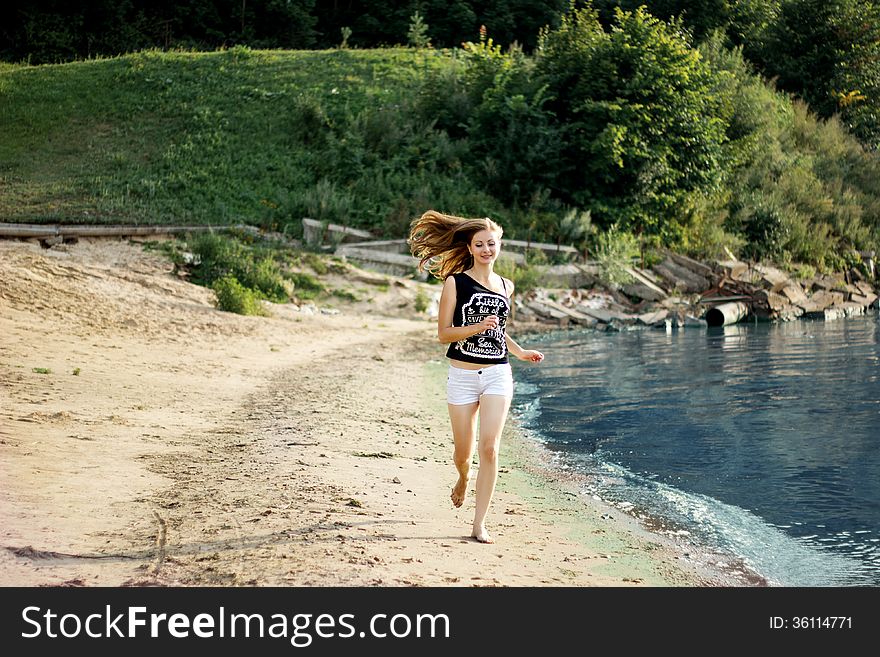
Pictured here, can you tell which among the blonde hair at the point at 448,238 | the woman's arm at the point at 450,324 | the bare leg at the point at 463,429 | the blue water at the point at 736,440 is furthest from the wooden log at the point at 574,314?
the woman's arm at the point at 450,324

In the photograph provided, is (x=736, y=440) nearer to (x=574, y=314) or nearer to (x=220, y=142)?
(x=574, y=314)

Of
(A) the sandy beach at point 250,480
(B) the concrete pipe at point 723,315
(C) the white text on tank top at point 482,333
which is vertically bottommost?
(B) the concrete pipe at point 723,315

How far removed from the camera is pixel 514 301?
79.1 feet

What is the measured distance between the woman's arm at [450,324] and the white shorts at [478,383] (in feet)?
0.86

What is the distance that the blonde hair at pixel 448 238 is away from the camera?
647cm

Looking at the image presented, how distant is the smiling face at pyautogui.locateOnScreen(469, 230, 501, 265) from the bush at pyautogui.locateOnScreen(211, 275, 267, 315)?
524 inches

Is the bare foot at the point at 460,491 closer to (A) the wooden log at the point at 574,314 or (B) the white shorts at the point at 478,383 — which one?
(B) the white shorts at the point at 478,383

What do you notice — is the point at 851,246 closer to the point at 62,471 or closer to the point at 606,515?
the point at 606,515

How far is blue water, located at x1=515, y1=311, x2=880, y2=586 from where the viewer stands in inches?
291

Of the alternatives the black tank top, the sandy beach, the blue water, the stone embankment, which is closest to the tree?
the stone embankment

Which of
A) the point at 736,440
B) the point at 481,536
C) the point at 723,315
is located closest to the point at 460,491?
the point at 481,536

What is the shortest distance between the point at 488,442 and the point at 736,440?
220 inches

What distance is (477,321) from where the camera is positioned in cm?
626

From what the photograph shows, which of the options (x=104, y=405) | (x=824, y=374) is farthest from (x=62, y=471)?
(x=824, y=374)
